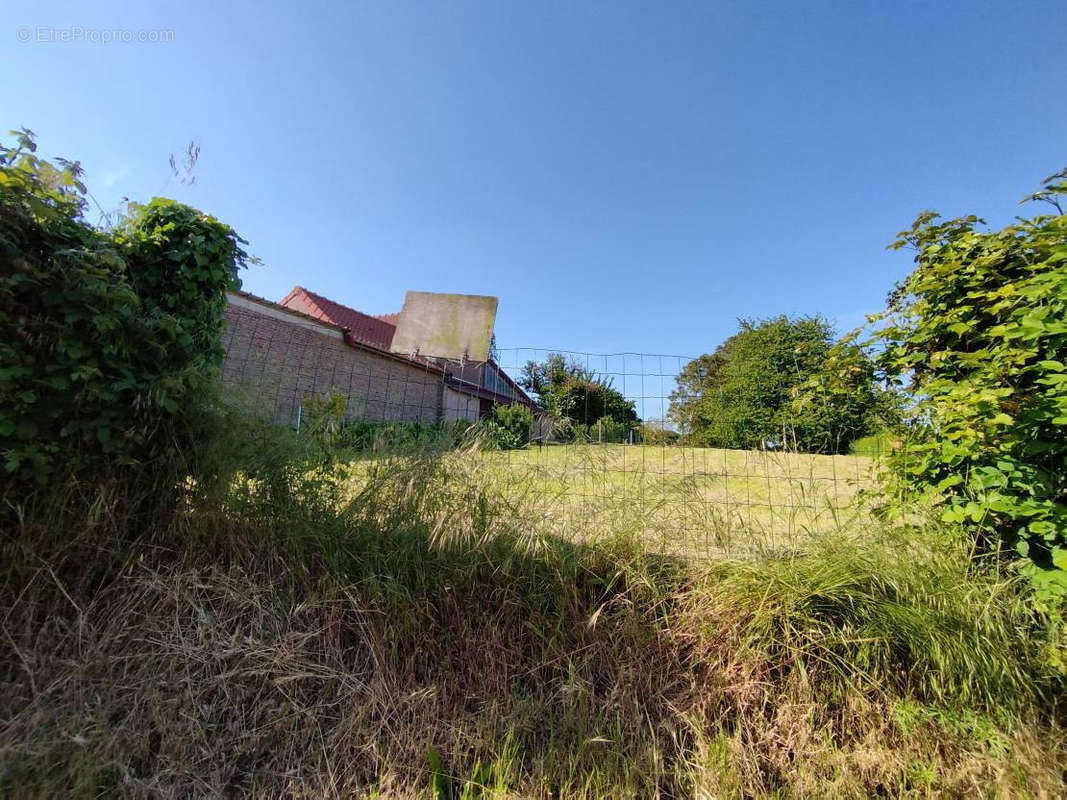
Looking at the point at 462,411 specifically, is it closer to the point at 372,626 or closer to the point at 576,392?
the point at 576,392

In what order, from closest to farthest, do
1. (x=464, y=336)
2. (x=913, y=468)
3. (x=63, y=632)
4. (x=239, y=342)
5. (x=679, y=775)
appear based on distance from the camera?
(x=679, y=775)
(x=63, y=632)
(x=913, y=468)
(x=239, y=342)
(x=464, y=336)

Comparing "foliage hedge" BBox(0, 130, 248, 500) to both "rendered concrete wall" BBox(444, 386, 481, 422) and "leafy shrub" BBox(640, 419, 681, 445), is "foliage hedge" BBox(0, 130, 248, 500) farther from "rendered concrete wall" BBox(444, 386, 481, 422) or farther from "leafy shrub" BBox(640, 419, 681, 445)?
"leafy shrub" BBox(640, 419, 681, 445)

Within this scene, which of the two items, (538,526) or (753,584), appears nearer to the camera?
(753,584)

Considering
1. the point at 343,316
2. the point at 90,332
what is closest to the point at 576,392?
the point at 90,332

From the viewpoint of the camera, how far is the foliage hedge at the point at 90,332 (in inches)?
75.7

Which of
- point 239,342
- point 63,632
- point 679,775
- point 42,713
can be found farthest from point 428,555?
point 239,342

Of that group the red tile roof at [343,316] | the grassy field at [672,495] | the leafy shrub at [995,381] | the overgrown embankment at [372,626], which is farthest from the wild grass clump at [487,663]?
the red tile roof at [343,316]

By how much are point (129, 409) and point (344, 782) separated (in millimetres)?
2127

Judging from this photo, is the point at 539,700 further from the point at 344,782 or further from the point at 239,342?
the point at 239,342

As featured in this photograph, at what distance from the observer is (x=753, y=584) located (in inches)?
76.7

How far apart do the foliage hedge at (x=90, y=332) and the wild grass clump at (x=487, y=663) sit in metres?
0.31

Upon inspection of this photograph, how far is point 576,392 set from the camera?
3.61m

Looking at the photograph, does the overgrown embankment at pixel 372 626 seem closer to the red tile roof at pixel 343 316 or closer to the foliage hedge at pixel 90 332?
the foliage hedge at pixel 90 332

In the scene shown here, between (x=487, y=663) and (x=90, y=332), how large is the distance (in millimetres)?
2656
